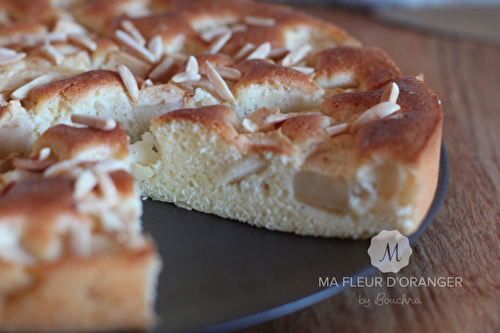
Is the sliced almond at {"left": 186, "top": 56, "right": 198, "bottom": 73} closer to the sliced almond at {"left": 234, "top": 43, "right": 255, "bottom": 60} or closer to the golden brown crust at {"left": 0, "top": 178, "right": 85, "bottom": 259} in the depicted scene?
the sliced almond at {"left": 234, "top": 43, "right": 255, "bottom": 60}

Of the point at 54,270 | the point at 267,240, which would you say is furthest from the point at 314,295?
the point at 54,270

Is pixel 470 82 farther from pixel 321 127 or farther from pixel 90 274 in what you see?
pixel 90 274

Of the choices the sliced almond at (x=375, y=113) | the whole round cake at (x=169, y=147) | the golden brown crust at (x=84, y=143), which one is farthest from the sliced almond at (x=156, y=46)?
the sliced almond at (x=375, y=113)

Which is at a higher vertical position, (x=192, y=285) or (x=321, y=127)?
(x=321, y=127)

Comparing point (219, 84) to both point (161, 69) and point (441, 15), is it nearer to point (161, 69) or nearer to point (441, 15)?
point (161, 69)

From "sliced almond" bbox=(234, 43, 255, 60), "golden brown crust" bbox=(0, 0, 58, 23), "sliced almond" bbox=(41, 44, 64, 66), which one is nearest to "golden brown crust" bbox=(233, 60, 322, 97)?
"sliced almond" bbox=(234, 43, 255, 60)

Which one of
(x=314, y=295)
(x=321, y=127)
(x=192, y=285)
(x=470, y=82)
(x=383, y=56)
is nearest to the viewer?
(x=314, y=295)

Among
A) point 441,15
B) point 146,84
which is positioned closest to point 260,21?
point 146,84
